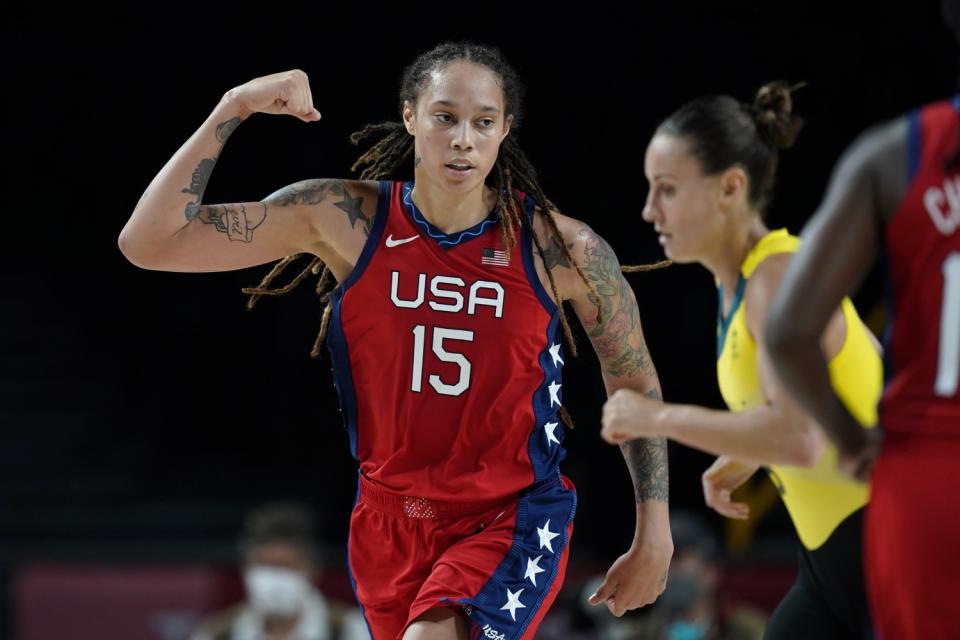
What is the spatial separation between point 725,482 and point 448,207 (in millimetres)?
1142

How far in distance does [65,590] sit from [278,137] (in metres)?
4.23

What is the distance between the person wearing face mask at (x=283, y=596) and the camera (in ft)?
21.2

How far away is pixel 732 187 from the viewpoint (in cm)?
357

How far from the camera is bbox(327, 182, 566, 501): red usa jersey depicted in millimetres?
3980

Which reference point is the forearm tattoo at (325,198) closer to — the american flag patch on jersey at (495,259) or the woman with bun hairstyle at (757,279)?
the american flag patch on jersey at (495,259)

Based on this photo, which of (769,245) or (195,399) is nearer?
(769,245)

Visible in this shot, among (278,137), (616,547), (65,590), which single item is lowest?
(616,547)

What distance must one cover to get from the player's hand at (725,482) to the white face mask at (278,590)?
9.57 ft

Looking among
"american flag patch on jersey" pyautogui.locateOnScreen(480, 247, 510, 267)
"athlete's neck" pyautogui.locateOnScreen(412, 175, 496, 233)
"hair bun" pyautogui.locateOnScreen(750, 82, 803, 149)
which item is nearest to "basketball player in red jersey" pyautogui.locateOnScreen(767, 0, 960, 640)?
"hair bun" pyautogui.locateOnScreen(750, 82, 803, 149)

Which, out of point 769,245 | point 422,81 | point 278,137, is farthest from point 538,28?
point 769,245

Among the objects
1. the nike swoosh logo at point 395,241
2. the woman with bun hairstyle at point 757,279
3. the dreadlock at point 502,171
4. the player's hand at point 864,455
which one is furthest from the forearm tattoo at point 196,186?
the player's hand at point 864,455

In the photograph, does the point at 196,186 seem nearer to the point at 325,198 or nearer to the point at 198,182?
the point at 198,182

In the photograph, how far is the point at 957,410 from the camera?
8.40 feet

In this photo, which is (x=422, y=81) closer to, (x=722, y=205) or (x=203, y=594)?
(x=722, y=205)
